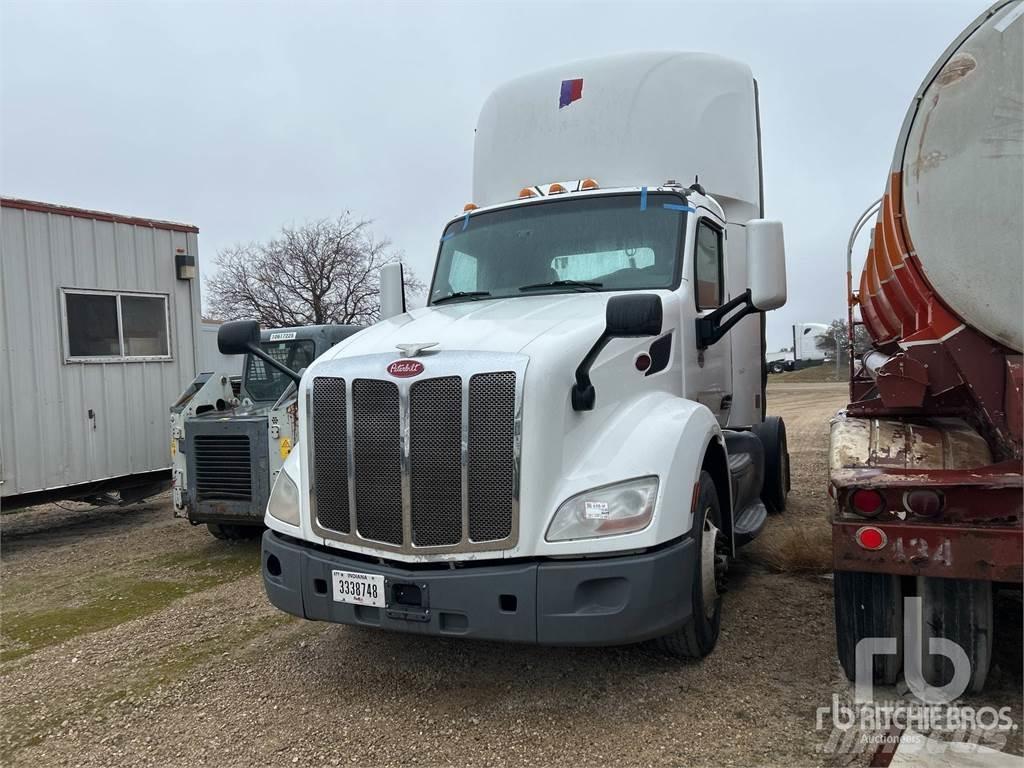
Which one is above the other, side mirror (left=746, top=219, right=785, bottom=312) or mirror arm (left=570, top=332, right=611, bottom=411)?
side mirror (left=746, top=219, right=785, bottom=312)

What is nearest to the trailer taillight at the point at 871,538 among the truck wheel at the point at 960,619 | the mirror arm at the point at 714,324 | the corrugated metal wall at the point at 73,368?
the truck wheel at the point at 960,619

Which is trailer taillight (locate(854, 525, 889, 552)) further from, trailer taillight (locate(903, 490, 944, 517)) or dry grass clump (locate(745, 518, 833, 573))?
dry grass clump (locate(745, 518, 833, 573))

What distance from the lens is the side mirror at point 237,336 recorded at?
425 centimetres

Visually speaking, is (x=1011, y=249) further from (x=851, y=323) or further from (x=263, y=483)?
(x=263, y=483)

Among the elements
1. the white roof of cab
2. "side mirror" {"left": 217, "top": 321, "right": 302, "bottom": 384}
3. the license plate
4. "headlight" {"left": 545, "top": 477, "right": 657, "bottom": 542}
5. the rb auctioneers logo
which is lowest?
the rb auctioneers logo

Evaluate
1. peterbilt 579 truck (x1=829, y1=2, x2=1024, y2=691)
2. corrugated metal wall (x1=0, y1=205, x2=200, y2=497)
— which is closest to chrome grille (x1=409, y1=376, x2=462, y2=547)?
peterbilt 579 truck (x1=829, y1=2, x2=1024, y2=691)

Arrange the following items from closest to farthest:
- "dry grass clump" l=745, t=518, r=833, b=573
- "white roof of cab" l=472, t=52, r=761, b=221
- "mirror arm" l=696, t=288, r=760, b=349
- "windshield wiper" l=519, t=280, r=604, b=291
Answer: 1. "windshield wiper" l=519, t=280, r=604, b=291
2. "mirror arm" l=696, t=288, r=760, b=349
3. "dry grass clump" l=745, t=518, r=833, b=573
4. "white roof of cab" l=472, t=52, r=761, b=221

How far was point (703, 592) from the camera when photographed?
3.73 meters

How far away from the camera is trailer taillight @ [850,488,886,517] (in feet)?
10.0

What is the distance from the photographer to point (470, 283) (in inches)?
194

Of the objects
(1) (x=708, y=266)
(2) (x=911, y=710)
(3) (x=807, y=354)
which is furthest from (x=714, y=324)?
(3) (x=807, y=354)

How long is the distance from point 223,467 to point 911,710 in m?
5.85

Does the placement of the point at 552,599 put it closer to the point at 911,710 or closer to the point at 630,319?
the point at 630,319

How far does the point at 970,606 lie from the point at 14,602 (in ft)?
21.7
